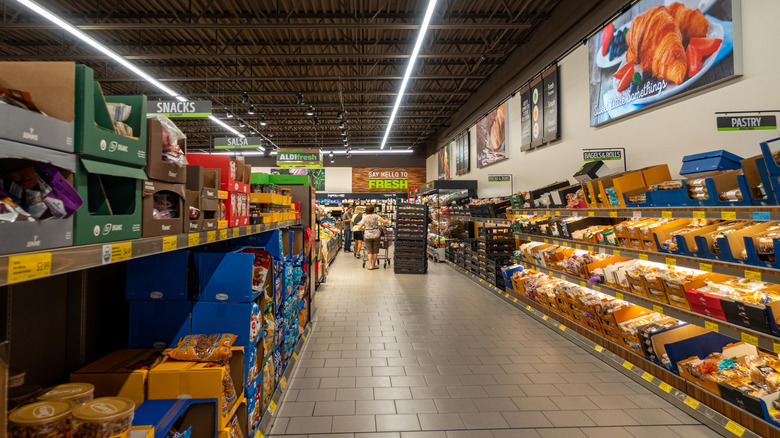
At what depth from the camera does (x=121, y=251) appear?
109cm

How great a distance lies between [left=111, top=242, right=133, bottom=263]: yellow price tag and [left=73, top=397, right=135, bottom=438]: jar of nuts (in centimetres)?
43

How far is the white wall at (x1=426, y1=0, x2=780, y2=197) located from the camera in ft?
10.3

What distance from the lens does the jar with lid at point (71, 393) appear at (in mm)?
1125

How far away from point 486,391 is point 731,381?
169 centimetres

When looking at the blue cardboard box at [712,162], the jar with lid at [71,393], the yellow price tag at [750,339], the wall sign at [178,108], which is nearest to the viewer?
the jar with lid at [71,393]

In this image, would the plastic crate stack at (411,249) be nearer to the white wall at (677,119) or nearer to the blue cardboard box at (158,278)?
the white wall at (677,119)

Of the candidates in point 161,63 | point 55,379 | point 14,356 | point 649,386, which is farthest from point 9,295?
point 161,63

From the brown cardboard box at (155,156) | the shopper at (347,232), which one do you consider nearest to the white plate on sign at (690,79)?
the brown cardboard box at (155,156)

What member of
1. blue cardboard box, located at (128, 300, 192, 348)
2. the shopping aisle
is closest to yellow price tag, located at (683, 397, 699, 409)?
the shopping aisle

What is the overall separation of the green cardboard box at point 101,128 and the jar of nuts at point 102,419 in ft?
2.36

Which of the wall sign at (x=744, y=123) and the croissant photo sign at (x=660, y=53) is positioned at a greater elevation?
the croissant photo sign at (x=660, y=53)

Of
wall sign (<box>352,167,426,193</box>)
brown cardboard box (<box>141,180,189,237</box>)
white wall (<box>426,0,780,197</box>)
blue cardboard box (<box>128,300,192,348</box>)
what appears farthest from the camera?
wall sign (<box>352,167,426,193</box>)

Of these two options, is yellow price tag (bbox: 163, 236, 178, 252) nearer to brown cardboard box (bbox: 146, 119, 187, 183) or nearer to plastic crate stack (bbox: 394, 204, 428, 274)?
brown cardboard box (bbox: 146, 119, 187, 183)

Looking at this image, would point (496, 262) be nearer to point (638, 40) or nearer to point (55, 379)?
point (638, 40)
